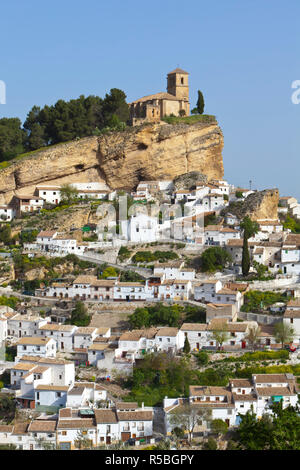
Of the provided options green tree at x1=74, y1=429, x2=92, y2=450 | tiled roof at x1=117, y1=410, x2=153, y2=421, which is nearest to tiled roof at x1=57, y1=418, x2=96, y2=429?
green tree at x1=74, y1=429, x2=92, y2=450

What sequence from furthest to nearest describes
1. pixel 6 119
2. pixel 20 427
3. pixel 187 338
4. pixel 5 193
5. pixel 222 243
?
pixel 6 119
pixel 5 193
pixel 222 243
pixel 187 338
pixel 20 427

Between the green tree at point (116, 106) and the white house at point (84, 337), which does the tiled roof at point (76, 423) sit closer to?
the white house at point (84, 337)

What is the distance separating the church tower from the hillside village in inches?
148

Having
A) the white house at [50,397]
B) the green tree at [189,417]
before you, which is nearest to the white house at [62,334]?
the white house at [50,397]

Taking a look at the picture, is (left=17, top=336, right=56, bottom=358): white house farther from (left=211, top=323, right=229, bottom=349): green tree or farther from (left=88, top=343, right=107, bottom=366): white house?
(left=211, top=323, right=229, bottom=349): green tree

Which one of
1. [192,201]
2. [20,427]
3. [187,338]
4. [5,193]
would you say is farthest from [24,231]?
[20,427]

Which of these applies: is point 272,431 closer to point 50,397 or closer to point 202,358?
point 202,358

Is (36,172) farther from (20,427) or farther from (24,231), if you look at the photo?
(20,427)

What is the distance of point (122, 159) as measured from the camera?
4828 cm

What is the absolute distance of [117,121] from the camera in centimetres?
4969

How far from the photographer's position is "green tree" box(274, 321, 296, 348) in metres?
31.0

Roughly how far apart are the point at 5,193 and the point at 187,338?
2073cm

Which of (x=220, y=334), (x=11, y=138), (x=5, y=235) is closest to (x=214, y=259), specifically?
(x=220, y=334)

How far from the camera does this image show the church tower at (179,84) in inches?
2045
